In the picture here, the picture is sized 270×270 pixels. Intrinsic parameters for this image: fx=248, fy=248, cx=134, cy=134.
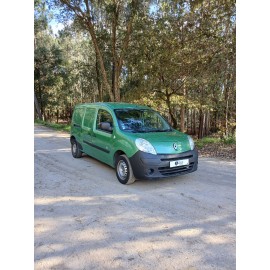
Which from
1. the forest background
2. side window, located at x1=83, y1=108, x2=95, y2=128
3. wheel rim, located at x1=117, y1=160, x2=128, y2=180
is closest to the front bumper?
wheel rim, located at x1=117, y1=160, x2=128, y2=180

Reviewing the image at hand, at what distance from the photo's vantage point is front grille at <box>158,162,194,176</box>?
4.62m

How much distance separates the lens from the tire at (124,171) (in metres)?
4.77

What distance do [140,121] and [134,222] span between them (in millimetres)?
2633

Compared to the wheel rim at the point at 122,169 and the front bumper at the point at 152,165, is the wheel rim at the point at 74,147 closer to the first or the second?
the wheel rim at the point at 122,169

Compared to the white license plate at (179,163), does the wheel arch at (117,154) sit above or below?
above

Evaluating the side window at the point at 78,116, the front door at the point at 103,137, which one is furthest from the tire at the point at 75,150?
the front door at the point at 103,137

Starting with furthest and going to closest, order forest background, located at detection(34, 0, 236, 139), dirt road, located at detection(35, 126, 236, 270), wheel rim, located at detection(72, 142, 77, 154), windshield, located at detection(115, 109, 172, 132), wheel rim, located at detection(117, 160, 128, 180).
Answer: forest background, located at detection(34, 0, 236, 139) < wheel rim, located at detection(72, 142, 77, 154) < windshield, located at detection(115, 109, 172, 132) < wheel rim, located at detection(117, 160, 128, 180) < dirt road, located at detection(35, 126, 236, 270)

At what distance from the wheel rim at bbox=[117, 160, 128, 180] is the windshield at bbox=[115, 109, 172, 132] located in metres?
0.71

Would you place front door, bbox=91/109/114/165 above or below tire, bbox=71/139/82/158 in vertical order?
above

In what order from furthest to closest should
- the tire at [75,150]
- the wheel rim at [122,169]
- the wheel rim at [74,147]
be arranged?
the wheel rim at [74,147], the tire at [75,150], the wheel rim at [122,169]

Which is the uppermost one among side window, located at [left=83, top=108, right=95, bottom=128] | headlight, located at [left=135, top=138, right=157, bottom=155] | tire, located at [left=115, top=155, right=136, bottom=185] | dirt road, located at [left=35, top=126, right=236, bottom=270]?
side window, located at [left=83, top=108, right=95, bottom=128]

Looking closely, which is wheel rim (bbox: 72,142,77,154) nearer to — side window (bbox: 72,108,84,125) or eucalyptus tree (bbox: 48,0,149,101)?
side window (bbox: 72,108,84,125)

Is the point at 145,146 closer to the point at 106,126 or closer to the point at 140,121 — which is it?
the point at 140,121
